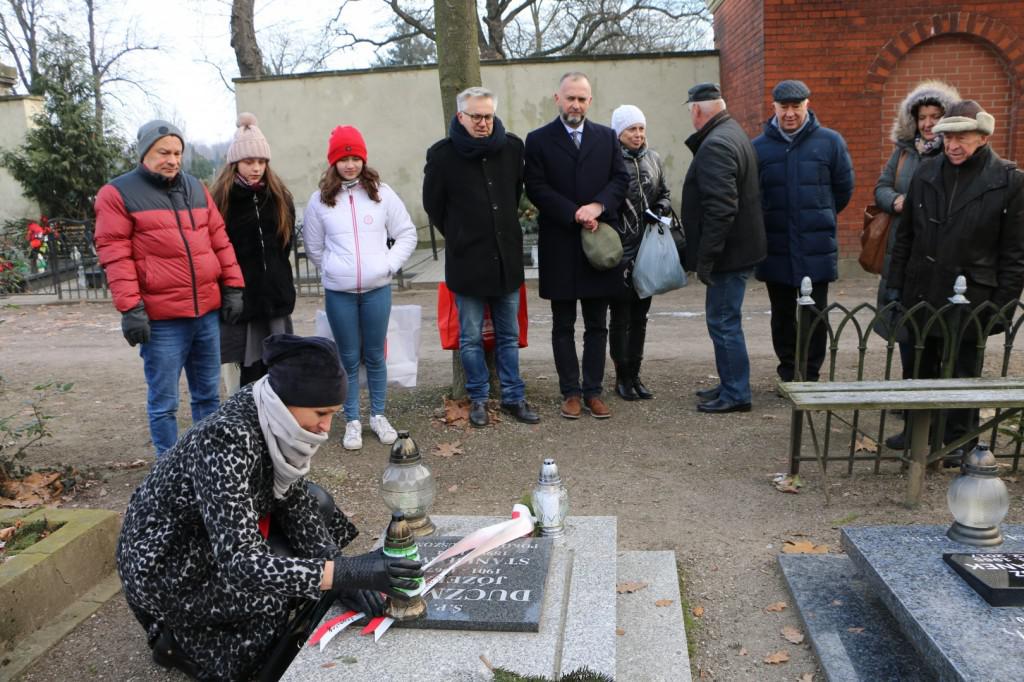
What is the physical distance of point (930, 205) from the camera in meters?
4.77

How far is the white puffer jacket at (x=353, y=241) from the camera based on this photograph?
209 inches

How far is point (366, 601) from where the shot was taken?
2902 mm

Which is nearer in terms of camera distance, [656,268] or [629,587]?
[629,587]

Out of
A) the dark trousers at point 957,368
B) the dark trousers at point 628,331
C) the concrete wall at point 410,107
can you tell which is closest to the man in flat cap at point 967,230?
the dark trousers at point 957,368

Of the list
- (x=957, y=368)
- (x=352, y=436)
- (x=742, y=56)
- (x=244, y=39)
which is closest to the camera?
(x=957, y=368)

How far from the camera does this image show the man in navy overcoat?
222 inches

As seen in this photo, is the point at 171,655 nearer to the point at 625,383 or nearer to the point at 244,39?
the point at 625,383

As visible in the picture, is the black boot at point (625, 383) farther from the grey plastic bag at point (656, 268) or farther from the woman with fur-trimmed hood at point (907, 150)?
the woman with fur-trimmed hood at point (907, 150)

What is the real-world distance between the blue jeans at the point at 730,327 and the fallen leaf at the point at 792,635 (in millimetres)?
2648

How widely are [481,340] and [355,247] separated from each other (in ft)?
3.41

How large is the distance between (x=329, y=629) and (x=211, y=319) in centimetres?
256

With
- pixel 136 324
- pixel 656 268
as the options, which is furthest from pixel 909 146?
pixel 136 324

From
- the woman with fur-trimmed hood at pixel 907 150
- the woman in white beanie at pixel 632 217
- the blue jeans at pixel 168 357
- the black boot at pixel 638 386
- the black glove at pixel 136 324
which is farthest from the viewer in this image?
the black boot at pixel 638 386

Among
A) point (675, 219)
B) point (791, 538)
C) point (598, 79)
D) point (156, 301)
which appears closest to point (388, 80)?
point (598, 79)
